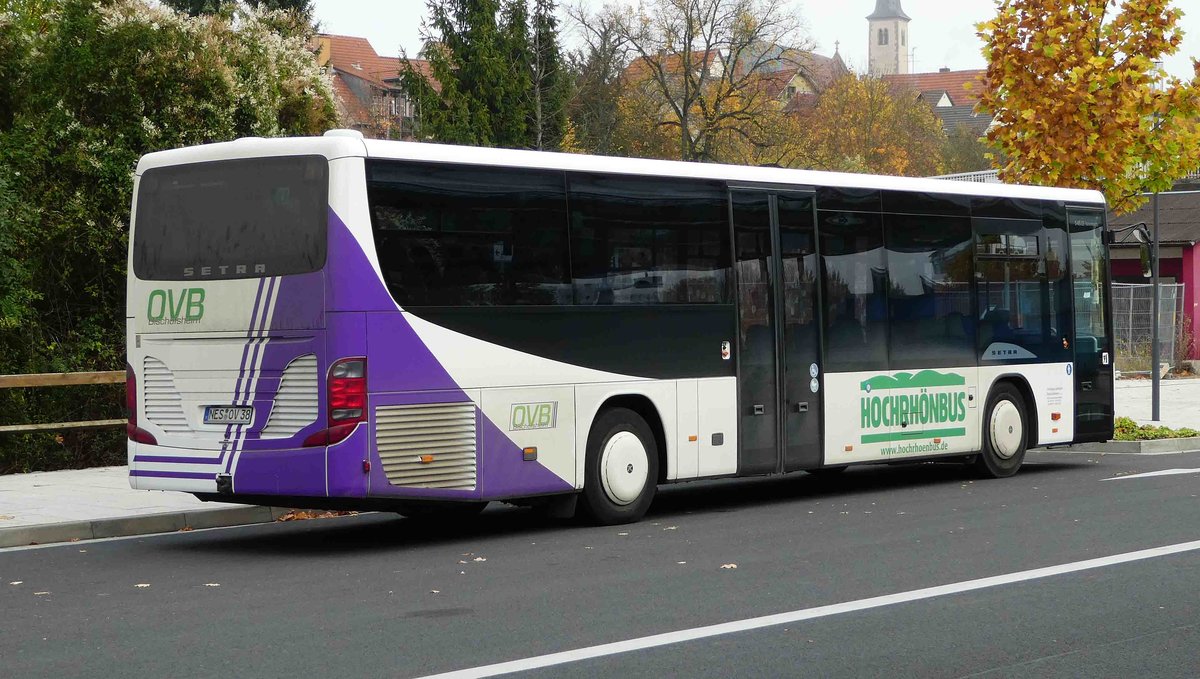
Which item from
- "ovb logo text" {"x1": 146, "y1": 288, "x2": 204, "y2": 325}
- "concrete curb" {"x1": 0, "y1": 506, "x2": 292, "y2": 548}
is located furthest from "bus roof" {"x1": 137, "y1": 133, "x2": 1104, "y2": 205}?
"concrete curb" {"x1": 0, "y1": 506, "x2": 292, "y2": 548}

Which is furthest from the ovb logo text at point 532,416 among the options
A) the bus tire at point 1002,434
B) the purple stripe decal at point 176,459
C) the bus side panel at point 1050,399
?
the bus side panel at point 1050,399

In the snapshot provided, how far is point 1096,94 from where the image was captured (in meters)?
22.3

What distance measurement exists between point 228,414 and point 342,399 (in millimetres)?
1009

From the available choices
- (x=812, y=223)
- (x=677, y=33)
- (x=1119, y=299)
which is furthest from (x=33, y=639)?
(x=677, y=33)

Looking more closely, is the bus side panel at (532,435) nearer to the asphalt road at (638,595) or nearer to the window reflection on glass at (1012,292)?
the asphalt road at (638,595)

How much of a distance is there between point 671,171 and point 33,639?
7255 mm

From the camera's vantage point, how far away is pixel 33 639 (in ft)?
26.6

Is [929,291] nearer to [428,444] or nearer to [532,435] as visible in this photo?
[532,435]

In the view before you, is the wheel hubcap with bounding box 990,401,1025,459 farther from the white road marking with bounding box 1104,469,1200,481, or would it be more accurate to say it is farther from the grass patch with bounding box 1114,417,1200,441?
the grass patch with bounding box 1114,417,1200,441

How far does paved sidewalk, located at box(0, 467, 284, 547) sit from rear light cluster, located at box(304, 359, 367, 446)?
2625 millimetres

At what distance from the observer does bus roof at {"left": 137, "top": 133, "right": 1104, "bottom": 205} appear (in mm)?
11438

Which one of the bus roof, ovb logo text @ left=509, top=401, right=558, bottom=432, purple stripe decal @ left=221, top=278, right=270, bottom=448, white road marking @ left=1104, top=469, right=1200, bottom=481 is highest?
the bus roof

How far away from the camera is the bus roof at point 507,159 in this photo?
11.4 meters

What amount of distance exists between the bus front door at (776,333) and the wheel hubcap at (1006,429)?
3.05 m
